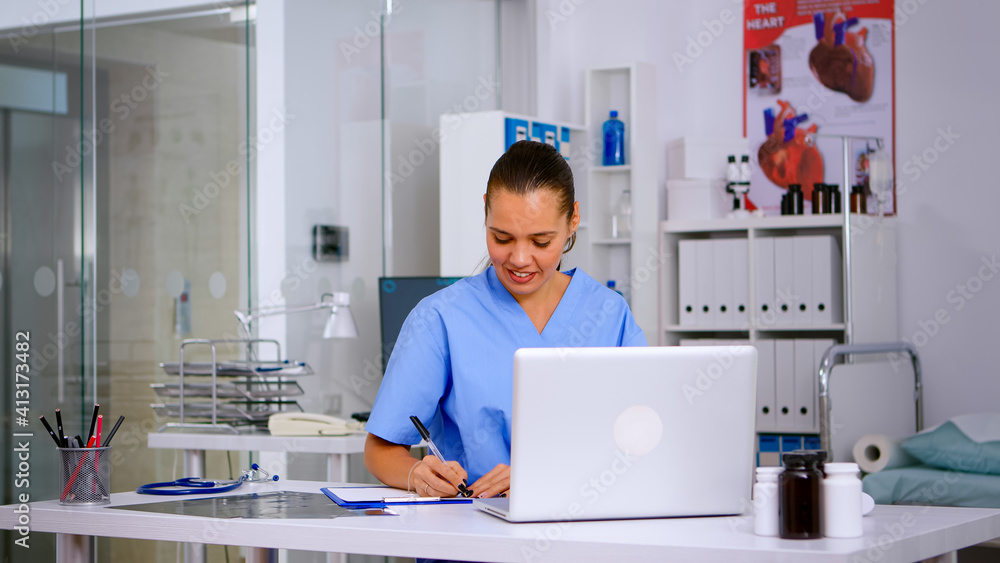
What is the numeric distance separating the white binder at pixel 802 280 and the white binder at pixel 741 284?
19 cm

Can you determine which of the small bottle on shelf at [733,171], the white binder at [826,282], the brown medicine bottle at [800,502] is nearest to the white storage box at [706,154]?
the small bottle on shelf at [733,171]

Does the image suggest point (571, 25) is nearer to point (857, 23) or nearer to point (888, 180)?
point (857, 23)

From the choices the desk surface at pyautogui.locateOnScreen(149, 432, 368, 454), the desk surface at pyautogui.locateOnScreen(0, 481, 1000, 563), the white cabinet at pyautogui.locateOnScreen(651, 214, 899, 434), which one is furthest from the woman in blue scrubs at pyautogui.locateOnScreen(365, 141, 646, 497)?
the white cabinet at pyautogui.locateOnScreen(651, 214, 899, 434)

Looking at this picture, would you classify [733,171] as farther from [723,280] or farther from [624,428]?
[624,428]

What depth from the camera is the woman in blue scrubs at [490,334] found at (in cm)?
178

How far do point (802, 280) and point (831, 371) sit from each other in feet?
1.68

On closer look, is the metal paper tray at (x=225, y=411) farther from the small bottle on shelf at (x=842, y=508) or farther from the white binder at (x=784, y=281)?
the small bottle on shelf at (x=842, y=508)

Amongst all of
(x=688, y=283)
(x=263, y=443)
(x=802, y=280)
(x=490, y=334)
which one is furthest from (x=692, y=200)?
(x=490, y=334)

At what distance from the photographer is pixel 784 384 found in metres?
3.99

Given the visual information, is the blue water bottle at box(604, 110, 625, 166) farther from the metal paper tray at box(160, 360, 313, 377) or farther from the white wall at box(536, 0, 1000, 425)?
the metal paper tray at box(160, 360, 313, 377)

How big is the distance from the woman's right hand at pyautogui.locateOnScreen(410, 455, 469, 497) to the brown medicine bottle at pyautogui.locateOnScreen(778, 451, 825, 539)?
562 mm

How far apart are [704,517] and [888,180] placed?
3150 millimetres

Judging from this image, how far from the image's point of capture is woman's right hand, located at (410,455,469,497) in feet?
5.55

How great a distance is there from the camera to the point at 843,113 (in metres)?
4.38
